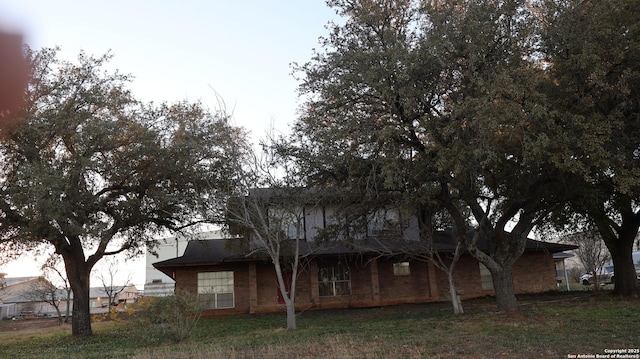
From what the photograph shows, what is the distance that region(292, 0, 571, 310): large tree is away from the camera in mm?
14047

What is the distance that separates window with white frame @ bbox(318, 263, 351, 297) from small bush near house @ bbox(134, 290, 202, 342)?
1357 centimetres

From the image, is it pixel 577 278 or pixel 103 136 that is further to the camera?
pixel 577 278

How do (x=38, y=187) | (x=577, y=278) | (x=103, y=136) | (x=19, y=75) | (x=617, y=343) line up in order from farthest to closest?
(x=577, y=278)
(x=103, y=136)
(x=38, y=187)
(x=617, y=343)
(x=19, y=75)

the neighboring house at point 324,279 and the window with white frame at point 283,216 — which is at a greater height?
the window with white frame at point 283,216

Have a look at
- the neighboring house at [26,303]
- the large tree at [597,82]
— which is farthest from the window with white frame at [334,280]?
the neighboring house at [26,303]

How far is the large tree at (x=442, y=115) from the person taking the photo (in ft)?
46.1

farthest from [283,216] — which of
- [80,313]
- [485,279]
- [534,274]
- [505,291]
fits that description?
[534,274]

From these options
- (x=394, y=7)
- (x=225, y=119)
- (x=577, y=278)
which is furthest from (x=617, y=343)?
(x=577, y=278)

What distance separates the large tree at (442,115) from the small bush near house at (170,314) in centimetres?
599

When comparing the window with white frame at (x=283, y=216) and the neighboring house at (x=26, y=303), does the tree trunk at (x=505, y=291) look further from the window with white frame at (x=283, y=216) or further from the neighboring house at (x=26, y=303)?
the neighboring house at (x=26, y=303)

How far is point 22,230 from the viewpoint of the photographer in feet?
56.5

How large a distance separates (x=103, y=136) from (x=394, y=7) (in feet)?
37.5

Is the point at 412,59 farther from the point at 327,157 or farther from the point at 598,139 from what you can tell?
the point at 598,139

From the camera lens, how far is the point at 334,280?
92.3 ft
